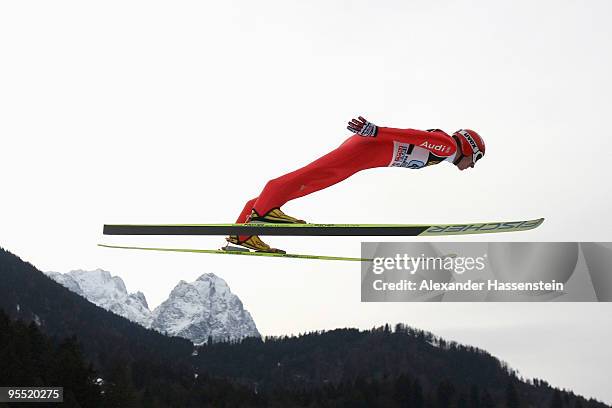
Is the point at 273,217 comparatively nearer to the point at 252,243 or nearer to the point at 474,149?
the point at 252,243

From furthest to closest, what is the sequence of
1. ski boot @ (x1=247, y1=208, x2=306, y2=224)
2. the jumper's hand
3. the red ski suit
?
1. ski boot @ (x1=247, y1=208, x2=306, y2=224)
2. the red ski suit
3. the jumper's hand

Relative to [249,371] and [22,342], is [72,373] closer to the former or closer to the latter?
[22,342]

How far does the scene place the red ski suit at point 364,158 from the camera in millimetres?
8969

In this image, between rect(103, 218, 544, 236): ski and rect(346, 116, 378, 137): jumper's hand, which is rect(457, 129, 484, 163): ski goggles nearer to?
rect(103, 218, 544, 236): ski

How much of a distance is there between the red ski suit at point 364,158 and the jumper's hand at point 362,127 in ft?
0.70

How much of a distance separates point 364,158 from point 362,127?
0.63 m

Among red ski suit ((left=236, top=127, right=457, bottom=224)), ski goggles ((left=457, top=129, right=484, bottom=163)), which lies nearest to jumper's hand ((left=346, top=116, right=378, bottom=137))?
red ski suit ((left=236, top=127, right=457, bottom=224))

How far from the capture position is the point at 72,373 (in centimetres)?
5112

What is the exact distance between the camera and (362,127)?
855 centimetres

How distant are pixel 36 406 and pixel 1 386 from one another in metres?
3.54

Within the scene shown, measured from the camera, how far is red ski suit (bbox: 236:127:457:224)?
29.4 ft

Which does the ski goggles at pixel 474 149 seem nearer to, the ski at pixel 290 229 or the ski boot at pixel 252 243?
the ski at pixel 290 229

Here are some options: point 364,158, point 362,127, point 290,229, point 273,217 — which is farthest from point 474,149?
point 273,217

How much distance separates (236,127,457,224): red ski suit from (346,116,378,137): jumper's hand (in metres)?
0.21
